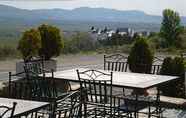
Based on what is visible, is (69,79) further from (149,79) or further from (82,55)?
(82,55)

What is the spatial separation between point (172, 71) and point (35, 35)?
3.14 m

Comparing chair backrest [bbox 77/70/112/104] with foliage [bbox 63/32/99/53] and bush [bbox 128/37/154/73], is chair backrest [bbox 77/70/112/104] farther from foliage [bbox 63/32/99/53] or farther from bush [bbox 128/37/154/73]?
foliage [bbox 63/32/99/53]

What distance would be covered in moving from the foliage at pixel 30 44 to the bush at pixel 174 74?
2.89 metres

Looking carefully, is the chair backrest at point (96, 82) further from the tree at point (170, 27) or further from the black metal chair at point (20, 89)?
the tree at point (170, 27)

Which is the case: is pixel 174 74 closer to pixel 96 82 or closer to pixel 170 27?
pixel 96 82

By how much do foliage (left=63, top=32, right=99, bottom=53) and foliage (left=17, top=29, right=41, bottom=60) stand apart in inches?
650

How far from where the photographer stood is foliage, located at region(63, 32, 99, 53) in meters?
27.7


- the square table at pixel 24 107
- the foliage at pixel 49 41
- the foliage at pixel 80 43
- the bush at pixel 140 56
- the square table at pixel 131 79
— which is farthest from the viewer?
the foliage at pixel 80 43

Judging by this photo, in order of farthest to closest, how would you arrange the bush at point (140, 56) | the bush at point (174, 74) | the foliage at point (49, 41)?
the foliage at point (49, 41) → the bush at point (140, 56) → the bush at point (174, 74)

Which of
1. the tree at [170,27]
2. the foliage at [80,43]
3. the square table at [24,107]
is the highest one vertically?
the square table at [24,107]

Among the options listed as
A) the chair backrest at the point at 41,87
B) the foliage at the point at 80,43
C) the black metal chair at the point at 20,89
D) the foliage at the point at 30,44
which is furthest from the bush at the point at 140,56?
the foliage at the point at 80,43

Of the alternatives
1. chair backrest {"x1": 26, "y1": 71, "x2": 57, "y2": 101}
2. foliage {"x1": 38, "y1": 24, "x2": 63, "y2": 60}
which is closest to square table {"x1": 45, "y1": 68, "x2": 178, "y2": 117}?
chair backrest {"x1": 26, "y1": 71, "x2": 57, "y2": 101}

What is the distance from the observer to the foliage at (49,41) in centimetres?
1079

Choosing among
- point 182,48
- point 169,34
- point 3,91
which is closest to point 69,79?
point 3,91
